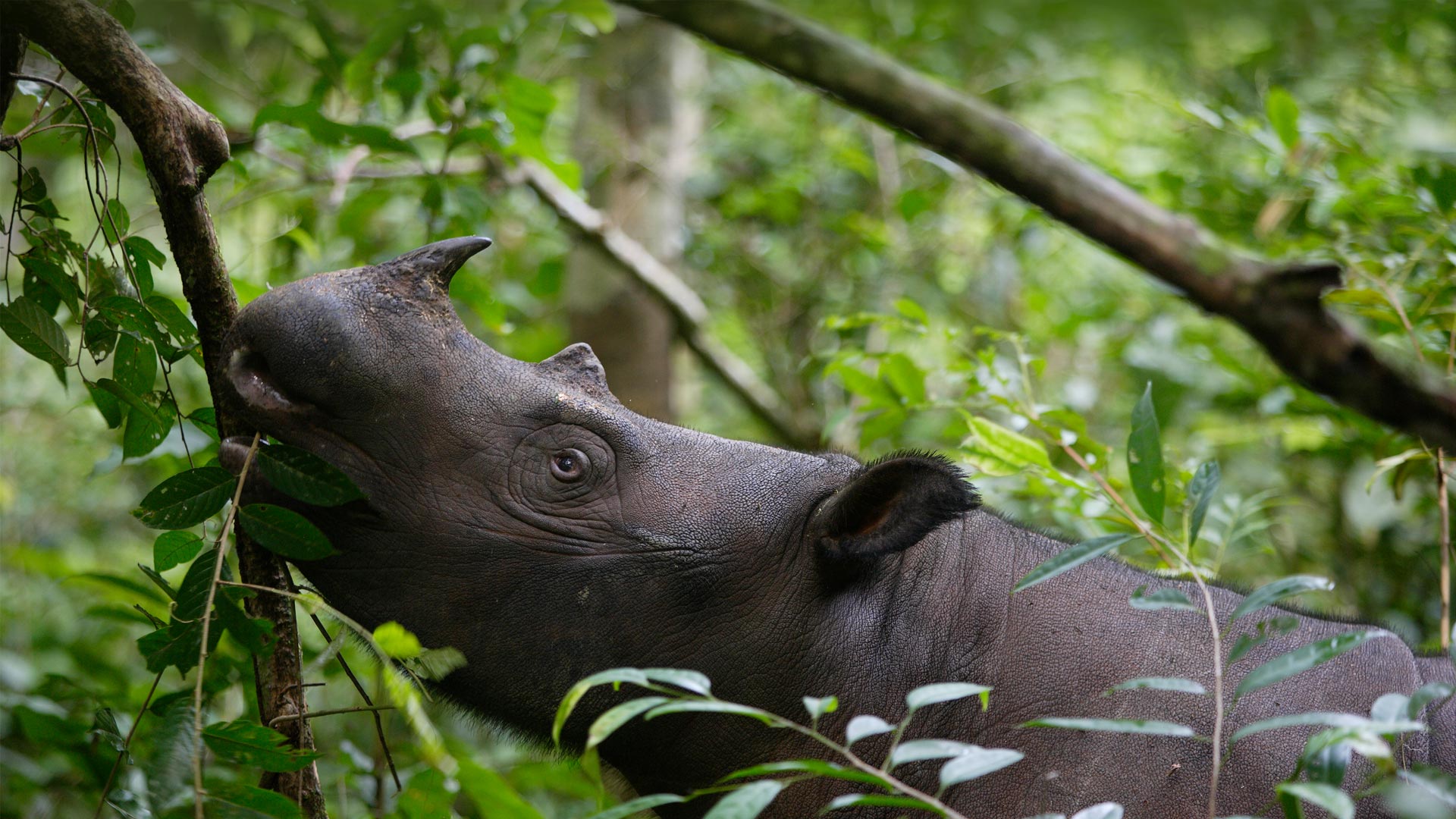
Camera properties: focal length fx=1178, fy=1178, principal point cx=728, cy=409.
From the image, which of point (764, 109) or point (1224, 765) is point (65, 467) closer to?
point (764, 109)

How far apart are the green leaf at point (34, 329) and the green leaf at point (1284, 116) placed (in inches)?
159

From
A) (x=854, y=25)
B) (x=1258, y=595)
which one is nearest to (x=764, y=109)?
(x=854, y=25)

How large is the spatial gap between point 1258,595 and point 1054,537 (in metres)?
1.40

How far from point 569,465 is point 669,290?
3683mm

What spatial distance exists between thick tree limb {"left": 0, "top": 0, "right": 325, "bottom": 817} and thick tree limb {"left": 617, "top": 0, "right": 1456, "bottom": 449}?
37.4 inches

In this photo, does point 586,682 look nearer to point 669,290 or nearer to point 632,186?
point 669,290

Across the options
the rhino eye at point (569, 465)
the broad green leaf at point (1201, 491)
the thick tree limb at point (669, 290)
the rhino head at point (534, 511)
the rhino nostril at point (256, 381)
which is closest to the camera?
the broad green leaf at point (1201, 491)

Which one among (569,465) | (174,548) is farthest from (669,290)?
(174,548)

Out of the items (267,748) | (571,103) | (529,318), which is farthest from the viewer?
(571,103)

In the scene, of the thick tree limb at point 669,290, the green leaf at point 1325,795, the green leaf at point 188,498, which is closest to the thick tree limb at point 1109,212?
the green leaf at point 1325,795

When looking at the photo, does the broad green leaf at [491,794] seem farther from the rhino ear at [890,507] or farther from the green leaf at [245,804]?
the rhino ear at [890,507]

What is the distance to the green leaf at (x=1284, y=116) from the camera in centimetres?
437

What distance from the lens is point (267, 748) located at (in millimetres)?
2205

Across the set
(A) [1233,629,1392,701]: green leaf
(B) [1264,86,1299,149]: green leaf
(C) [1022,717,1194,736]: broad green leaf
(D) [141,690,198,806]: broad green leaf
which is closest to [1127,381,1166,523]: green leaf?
(A) [1233,629,1392,701]: green leaf
